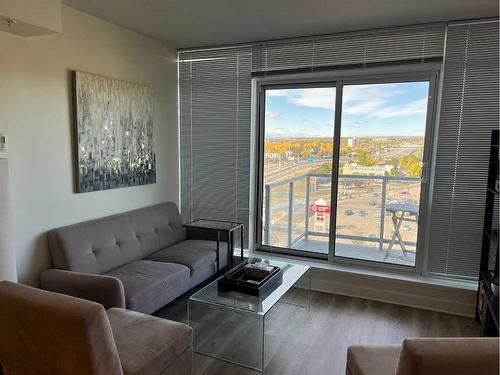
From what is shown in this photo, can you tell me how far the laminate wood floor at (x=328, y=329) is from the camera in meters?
2.33

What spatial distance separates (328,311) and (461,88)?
2.23 metres

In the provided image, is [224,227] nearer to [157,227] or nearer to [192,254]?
[192,254]

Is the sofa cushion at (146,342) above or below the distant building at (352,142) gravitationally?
below

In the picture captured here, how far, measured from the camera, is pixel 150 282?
8.73ft

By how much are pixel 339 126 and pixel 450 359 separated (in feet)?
8.67

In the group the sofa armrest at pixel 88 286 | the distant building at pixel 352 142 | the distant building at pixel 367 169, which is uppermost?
the distant building at pixel 352 142

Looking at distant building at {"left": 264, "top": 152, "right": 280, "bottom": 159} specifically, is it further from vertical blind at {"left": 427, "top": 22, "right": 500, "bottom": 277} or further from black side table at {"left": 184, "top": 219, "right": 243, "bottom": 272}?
vertical blind at {"left": 427, "top": 22, "right": 500, "bottom": 277}

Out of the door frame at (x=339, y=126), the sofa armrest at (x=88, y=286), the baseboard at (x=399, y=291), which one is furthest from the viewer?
the door frame at (x=339, y=126)

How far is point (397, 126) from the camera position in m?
3.38

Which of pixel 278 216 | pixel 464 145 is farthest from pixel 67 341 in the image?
pixel 464 145

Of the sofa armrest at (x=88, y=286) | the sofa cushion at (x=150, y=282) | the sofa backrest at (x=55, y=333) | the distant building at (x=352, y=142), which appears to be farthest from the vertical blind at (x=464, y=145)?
the sofa backrest at (x=55, y=333)

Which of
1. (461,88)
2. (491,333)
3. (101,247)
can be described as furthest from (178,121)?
(491,333)

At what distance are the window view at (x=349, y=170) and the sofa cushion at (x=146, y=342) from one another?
2148 millimetres

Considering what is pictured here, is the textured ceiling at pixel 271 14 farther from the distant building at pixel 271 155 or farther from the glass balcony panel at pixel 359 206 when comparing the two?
the glass balcony panel at pixel 359 206
